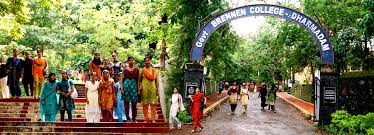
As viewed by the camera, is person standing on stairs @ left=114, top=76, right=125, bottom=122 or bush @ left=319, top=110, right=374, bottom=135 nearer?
person standing on stairs @ left=114, top=76, right=125, bottom=122

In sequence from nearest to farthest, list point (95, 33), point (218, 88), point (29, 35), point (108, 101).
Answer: point (108, 101)
point (29, 35)
point (95, 33)
point (218, 88)

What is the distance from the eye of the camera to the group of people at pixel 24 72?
49.2 feet

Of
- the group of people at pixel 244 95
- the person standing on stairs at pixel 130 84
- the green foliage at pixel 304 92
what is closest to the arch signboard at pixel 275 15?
the group of people at pixel 244 95

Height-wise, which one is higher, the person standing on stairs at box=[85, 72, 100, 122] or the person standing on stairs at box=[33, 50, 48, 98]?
the person standing on stairs at box=[33, 50, 48, 98]

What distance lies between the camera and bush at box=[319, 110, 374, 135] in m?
15.2

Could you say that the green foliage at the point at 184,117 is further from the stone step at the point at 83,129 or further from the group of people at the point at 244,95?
the stone step at the point at 83,129

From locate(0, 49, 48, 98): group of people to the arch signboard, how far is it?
23.4 ft

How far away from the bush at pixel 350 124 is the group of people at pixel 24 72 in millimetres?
10102

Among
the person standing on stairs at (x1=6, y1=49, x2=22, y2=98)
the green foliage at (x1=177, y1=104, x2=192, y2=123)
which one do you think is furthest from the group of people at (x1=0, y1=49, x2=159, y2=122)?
the green foliage at (x1=177, y1=104, x2=192, y2=123)

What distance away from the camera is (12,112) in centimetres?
1485

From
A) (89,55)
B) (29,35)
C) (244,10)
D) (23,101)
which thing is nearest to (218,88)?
(89,55)

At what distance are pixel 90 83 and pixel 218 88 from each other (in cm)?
4466

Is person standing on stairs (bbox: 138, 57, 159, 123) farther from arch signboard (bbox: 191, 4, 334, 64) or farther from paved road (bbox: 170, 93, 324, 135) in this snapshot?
arch signboard (bbox: 191, 4, 334, 64)

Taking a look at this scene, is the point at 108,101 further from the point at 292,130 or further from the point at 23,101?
the point at 292,130
